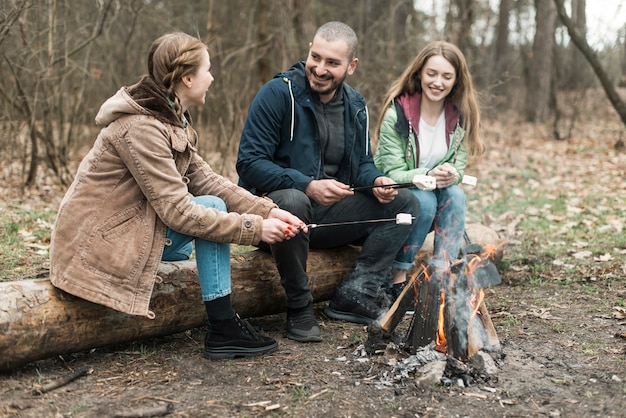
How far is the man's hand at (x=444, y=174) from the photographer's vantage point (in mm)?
4262

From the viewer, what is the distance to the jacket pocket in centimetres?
303

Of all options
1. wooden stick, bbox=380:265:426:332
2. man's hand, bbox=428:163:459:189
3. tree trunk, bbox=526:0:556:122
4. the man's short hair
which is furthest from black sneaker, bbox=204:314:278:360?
tree trunk, bbox=526:0:556:122

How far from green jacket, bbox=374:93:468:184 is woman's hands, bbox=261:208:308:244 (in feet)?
3.95

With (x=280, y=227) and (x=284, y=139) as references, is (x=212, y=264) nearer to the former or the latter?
(x=280, y=227)

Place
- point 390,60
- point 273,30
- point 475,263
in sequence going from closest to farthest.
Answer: point 475,263
point 273,30
point 390,60

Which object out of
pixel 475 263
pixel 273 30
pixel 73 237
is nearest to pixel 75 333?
pixel 73 237

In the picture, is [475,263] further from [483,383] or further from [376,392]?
[376,392]

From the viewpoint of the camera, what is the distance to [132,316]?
332 cm

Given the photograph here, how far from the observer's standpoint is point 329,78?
4.04 m

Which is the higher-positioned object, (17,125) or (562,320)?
(17,125)

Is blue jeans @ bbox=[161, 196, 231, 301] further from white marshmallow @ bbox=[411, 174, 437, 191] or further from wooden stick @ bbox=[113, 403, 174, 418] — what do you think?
white marshmallow @ bbox=[411, 174, 437, 191]

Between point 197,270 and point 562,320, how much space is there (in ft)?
7.45

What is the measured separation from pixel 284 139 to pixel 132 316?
148 centimetres

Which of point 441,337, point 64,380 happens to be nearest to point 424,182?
point 441,337
